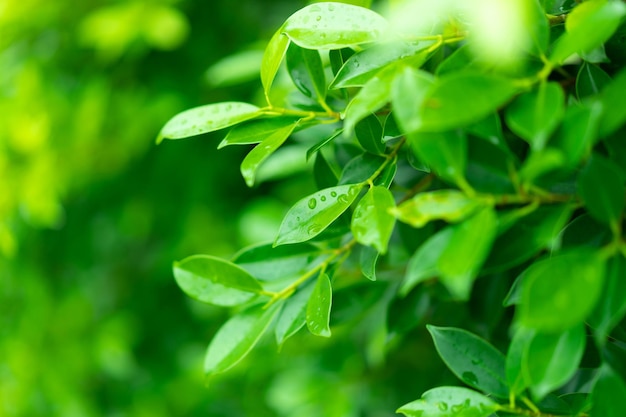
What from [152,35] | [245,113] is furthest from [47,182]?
[245,113]

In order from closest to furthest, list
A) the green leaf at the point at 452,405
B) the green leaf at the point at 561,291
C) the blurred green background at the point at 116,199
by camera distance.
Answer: the green leaf at the point at 561,291
the green leaf at the point at 452,405
the blurred green background at the point at 116,199

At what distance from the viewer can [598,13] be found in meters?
0.32

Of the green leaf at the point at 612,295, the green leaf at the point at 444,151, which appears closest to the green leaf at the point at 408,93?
the green leaf at the point at 444,151

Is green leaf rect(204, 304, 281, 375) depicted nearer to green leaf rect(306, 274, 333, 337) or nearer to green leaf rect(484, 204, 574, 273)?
green leaf rect(306, 274, 333, 337)

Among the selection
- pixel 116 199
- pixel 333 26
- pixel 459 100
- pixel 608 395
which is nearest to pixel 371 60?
pixel 333 26

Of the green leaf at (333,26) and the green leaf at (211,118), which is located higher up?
the green leaf at (333,26)

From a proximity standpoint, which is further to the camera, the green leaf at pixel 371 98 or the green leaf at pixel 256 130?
the green leaf at pixel 256 130

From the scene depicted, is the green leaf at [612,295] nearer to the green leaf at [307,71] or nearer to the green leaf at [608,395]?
the green leaf at [608,395]

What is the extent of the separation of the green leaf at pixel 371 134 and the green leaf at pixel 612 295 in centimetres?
18

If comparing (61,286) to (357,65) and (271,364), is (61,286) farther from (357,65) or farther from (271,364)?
(357,65)

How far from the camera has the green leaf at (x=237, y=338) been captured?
Result: 1.57 ft

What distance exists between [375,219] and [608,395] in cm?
15

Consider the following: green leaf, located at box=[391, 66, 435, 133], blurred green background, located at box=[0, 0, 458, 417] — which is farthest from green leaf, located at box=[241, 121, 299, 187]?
blurred green background, located at box=[0, 0, 458, 417]

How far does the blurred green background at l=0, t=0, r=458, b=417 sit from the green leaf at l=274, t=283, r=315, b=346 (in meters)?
0.55
